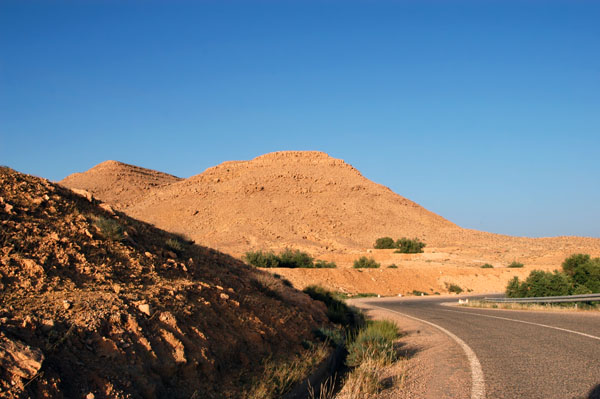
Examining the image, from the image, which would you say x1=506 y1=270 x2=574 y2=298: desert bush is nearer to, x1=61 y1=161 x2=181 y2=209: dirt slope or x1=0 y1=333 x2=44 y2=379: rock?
x1=0 y1=333 x2=44 y2=379: rock

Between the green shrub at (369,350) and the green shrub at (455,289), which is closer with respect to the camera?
the green shrub at (369,350)

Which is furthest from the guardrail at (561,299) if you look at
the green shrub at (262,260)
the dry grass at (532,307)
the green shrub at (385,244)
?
the green shrub at (385,244)

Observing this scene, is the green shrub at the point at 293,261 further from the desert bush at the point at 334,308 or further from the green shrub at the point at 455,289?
the desert bush at the point at 334,308

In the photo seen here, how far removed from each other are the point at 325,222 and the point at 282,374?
224ft

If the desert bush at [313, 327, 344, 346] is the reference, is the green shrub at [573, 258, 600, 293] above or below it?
above

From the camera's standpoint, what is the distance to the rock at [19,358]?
426 centimetres

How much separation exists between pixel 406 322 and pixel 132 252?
408 inches

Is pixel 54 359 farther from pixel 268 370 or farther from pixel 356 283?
pixel 356 283

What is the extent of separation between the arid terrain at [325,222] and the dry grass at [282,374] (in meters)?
24.9

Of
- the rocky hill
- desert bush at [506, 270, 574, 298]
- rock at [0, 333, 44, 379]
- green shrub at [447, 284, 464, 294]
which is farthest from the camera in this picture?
the rocky hill

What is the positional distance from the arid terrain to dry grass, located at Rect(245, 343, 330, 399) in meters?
24.9

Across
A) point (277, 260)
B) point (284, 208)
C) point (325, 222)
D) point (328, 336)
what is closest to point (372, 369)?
point (328, 336)

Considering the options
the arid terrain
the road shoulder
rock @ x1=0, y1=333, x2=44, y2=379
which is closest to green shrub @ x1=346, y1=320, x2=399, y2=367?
the road shoulder

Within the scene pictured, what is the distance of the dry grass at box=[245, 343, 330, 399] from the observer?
6503 millimetres
